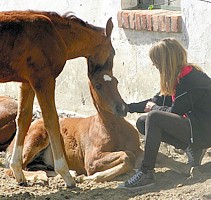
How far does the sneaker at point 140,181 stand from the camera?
6.76 metres

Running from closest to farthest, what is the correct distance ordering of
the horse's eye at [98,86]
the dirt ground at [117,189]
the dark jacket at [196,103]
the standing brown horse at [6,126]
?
the dirt ground at [117,189] → the dark jacket at [196,103] → the horse's eye at [98,86] → the standing brown horse at [6,126]

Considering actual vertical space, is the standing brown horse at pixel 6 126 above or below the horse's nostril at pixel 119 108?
below

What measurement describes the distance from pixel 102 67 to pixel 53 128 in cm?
89

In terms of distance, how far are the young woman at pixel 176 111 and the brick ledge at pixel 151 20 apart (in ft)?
3.26

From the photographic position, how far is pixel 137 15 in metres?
8.38

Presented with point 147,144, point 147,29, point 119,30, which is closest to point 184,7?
point 147,29

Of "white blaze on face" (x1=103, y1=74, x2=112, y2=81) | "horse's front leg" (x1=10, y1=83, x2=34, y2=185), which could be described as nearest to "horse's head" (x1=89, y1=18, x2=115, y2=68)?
"white blaze on face" (x1=103, y1=74, x2=112, y2=81)

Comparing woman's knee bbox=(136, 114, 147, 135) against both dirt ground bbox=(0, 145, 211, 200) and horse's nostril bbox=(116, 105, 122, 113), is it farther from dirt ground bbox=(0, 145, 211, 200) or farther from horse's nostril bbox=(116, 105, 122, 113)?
dirt ground bbox=(0, 145, 211, 200)

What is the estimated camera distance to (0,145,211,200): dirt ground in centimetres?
647

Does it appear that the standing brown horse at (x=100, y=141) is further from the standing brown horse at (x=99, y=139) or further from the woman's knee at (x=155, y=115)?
the woman's knee at (x=155, y=115)

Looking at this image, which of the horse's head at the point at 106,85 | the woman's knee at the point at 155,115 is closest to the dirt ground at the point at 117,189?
the woman's knee at the point at 155,115

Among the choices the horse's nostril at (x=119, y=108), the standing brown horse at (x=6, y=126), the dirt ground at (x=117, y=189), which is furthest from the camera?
the standing brown horse at (x=6, y=126)

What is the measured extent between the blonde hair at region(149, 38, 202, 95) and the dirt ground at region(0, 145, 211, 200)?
2.94ft

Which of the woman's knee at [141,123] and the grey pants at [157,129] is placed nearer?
the grey pants at [157,129]
